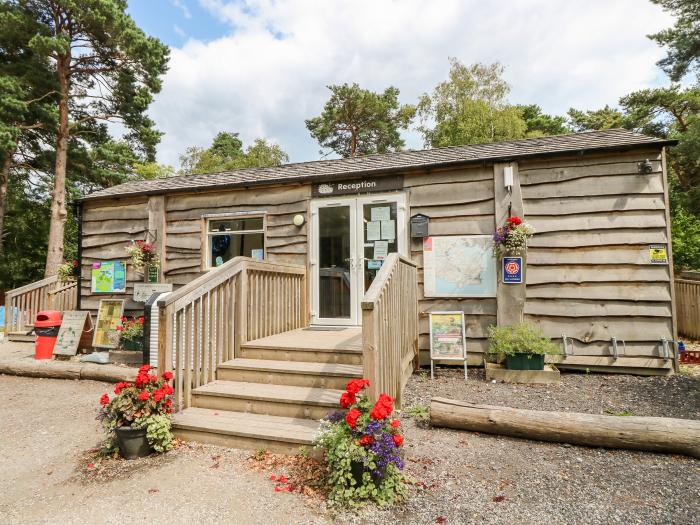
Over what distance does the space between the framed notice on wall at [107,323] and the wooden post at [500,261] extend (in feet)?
21.3

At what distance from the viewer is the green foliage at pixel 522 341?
466 cm

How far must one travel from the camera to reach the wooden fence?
762 centimetres

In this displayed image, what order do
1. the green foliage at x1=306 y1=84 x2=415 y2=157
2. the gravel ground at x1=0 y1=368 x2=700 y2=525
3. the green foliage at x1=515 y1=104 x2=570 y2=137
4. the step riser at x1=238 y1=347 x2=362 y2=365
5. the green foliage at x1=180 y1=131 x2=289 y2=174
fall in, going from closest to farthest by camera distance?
the gravel ground at x1=0 y1=368 x2=700 y2=525, the step riser at x1=238 y1=347 x2=362 y2=365, the green foliage at x1=306 y1=84 x2=415 y2=157, the green foliage at x1=515 y1=104 x2=570 y2=137, the green foliage at x1=180 y1=131 x2=289 y2=174

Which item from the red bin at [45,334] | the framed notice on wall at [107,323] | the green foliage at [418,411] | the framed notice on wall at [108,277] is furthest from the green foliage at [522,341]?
the red bin at [45,334]

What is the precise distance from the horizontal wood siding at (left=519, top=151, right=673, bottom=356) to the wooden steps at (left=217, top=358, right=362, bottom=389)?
3.11 metres

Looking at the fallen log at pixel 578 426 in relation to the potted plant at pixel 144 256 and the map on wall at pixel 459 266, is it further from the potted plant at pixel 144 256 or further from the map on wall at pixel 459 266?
the potted plant at pixel 144 256

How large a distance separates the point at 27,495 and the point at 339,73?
2103cm

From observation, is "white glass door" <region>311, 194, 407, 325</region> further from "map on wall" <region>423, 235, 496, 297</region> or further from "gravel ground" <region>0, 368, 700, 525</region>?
→ "gravel ground" <region>0, 368, 700, 525</region>

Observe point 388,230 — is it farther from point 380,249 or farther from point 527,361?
point 527,361

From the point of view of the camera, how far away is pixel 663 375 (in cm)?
479

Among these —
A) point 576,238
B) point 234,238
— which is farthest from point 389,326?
point 234,238

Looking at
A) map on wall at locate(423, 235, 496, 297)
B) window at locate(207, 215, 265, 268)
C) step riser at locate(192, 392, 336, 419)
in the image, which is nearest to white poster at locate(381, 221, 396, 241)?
map on wall at locate(423, 235, 496, 297)

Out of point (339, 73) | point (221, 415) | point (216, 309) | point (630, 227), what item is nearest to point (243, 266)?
point (216, 309)

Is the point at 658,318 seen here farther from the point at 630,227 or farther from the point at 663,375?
the point at 630,227
